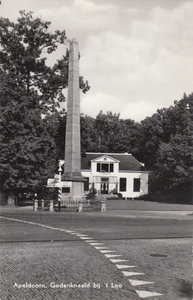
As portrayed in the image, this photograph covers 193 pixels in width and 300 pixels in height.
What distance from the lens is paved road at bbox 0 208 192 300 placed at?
716cm

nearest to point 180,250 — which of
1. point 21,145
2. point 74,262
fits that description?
point 74,262

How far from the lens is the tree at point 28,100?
1459 inches

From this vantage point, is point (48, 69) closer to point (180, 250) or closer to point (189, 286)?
point (180, 250)

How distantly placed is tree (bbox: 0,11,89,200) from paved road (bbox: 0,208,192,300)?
2196cm

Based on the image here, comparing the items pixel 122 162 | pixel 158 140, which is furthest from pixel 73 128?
pixel 158 140

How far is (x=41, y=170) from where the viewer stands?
128ft

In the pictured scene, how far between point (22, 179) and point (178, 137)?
75.8ft

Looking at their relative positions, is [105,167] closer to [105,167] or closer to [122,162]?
[105,167]

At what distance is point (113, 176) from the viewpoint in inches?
2488

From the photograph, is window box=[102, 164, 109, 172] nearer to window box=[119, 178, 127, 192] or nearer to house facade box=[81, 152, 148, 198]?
house facade box=[81, 152, 148, 198]

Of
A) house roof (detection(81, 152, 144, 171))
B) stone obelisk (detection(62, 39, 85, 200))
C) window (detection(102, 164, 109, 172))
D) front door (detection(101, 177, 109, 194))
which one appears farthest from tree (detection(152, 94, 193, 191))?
stone obelisk (detection(62, 39, 85, 200))

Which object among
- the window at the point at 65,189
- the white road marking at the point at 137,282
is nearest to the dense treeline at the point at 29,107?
the window at the point at 65,189

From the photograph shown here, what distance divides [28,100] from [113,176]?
26.4 m

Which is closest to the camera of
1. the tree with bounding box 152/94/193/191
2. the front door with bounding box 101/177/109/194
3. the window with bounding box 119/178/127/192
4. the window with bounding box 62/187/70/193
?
the window with bounding box 62/187/70/193
